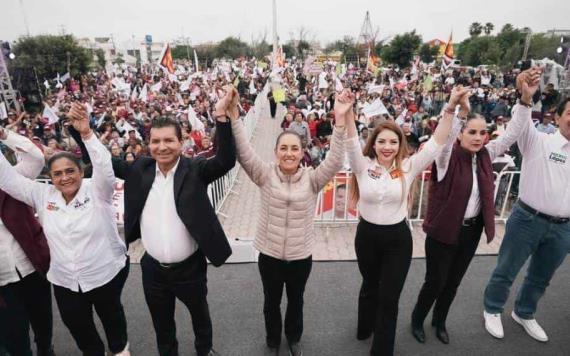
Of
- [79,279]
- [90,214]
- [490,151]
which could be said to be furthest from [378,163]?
[79,279]

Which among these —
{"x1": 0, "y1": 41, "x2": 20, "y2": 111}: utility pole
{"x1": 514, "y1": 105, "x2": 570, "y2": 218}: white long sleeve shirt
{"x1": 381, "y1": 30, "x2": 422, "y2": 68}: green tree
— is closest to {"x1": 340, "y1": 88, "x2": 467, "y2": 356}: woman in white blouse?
{"x1": 514, "y1": 105, "x2": 570, "y2": 218}: white long sleeve shirt

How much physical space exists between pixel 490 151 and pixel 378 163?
1.00 metres

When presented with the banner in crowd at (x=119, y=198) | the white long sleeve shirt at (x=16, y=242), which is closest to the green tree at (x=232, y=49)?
the banner in crowd at (x=119, y=198)

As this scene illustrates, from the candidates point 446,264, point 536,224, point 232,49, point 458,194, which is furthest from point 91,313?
point 232,49

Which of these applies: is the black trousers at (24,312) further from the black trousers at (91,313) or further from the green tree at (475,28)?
the green tree at (475,28)

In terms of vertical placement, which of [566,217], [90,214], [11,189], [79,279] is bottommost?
[79,279]

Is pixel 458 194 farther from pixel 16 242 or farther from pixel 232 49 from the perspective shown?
pixel 232 49

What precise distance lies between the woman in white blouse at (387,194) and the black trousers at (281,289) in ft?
1.71

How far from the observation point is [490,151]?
2914 mm

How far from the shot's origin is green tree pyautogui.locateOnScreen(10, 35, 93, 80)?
26375 mm

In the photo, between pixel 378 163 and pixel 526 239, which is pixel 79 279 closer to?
pixel 378 163

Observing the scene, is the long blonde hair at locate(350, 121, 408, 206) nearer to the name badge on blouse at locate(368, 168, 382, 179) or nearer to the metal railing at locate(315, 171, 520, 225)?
the name badge on blouse at locate(368, 168, 382, 179)

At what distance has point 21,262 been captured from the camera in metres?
2.61

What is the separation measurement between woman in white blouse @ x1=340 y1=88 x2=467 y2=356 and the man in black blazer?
951mm
